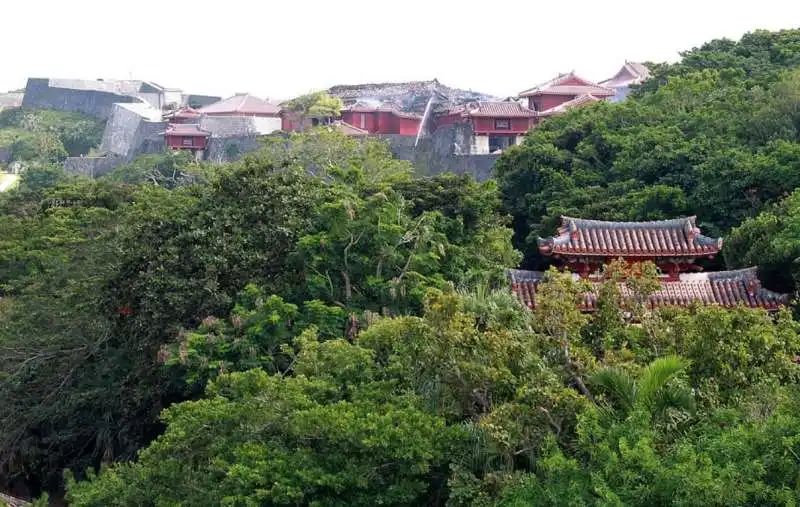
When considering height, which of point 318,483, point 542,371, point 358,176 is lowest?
point 318,483

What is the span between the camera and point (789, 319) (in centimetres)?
1168

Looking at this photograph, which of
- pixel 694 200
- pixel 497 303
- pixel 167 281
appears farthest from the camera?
pixel 694 200

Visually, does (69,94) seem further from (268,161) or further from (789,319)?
(789,319)

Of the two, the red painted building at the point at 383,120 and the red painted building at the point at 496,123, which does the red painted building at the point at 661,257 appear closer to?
the red painted building at the point at 496,123

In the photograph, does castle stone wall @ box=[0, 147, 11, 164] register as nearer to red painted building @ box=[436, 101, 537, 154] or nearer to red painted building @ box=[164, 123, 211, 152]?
red painted building @ box=[164, 123, 211, 152]

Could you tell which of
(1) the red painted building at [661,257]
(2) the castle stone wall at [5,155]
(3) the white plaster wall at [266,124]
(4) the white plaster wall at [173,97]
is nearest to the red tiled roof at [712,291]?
(1) the red painted building at [661,257]

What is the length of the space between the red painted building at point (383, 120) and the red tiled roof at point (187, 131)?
6255 mm

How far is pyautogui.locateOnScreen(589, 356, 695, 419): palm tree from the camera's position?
1069cm

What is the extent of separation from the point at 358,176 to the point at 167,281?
14.2ft

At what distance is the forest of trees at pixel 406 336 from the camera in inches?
423

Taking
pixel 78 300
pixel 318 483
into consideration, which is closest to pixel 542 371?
pixel 318 483

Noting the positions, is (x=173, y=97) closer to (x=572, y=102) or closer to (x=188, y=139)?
(x=188, y=139)

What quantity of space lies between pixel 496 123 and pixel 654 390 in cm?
3769

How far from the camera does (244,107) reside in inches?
2249
